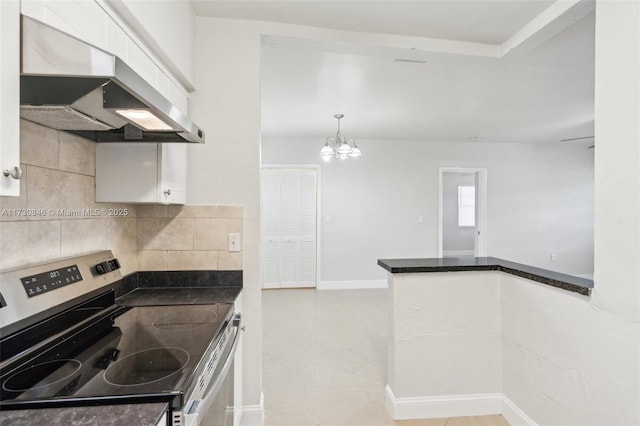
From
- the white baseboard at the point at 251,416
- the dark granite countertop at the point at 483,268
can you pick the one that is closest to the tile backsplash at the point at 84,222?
the white baseboard at the point at 251,416

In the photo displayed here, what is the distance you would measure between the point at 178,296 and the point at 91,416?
3.42 ft

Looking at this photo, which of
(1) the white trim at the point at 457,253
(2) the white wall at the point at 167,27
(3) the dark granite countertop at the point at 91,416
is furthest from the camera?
(1) the white trim at the point at 457,253

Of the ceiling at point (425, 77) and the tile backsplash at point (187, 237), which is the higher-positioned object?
the ceiling at point (425, 77)

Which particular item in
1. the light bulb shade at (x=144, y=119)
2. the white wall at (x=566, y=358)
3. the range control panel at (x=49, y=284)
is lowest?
the white wall at (x=566, y=358)

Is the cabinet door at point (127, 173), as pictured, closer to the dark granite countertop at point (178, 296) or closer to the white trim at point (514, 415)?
the dark granite countertop at point (178, 296)

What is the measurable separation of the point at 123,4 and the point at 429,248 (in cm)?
529

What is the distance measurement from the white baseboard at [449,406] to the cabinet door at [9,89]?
220 cm

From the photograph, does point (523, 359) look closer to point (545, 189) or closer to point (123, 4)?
point (123, 4)

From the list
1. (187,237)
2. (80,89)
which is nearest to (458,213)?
(187,237)

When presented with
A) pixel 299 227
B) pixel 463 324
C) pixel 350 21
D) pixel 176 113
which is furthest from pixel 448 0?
pixel 299 227

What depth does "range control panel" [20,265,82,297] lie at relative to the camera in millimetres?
1100

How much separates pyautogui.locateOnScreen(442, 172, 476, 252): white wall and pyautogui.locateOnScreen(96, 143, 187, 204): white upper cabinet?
28.7 feet

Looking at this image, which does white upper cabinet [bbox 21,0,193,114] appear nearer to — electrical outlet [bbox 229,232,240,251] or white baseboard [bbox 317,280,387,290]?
electrical outlet [bbox 229,232,240,251]

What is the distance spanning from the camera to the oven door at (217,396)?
0.91 m
